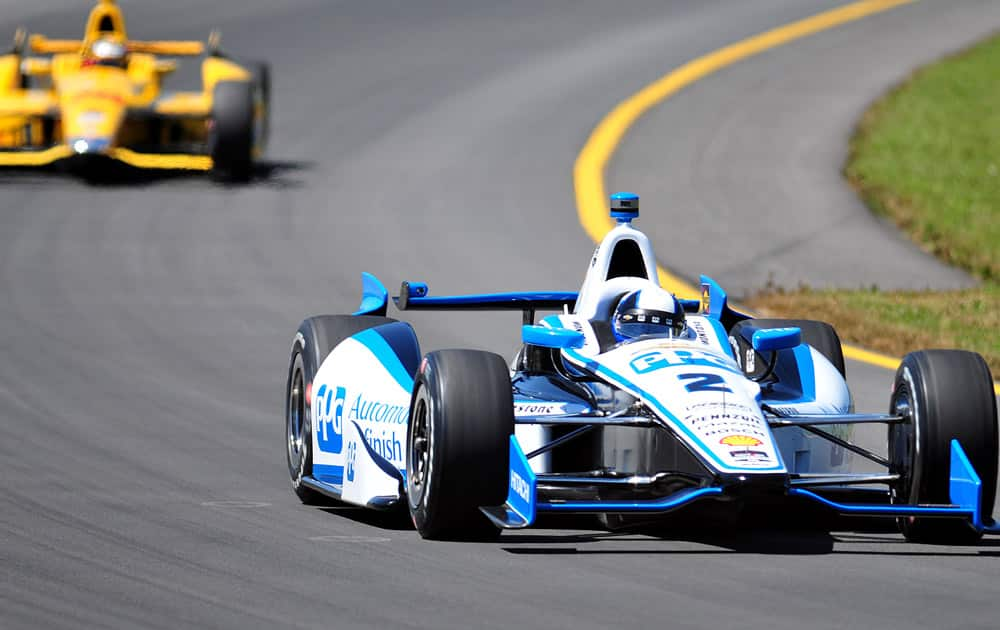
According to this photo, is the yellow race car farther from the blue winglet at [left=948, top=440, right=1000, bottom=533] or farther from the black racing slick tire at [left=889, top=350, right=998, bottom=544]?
the blue winglet at [left=948, top=440, right=1000, bottom=533]

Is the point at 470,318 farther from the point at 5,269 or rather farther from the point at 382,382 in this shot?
the point at 382,382

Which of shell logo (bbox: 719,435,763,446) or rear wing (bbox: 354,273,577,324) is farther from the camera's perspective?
rear wing (bbox: 354,273,577,324)

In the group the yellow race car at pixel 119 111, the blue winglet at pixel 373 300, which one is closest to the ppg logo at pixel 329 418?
the blue winglet at pixel 373 300

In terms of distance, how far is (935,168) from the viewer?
2294 centimetres

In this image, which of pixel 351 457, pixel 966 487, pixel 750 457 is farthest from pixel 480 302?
pixel 966 487

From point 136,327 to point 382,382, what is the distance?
6291 mm

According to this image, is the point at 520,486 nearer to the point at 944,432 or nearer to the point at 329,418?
the point at 944,432

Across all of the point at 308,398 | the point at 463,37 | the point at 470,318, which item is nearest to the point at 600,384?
the point at 308,398

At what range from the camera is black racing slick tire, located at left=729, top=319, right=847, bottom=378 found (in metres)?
10.6

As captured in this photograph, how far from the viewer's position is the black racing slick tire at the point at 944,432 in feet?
29.8

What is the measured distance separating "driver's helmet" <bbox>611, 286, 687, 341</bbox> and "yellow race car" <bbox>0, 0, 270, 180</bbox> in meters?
12.9

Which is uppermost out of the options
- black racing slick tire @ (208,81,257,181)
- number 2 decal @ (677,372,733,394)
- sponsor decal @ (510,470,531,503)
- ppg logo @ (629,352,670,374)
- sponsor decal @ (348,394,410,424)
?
black racing slick tire @ (208,81,257,181)

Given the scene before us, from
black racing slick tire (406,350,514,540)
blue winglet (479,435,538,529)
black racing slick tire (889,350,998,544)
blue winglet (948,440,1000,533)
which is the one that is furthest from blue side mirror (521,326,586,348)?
blue winglet (948,440,1000,533)

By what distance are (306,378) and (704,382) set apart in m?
2.66
